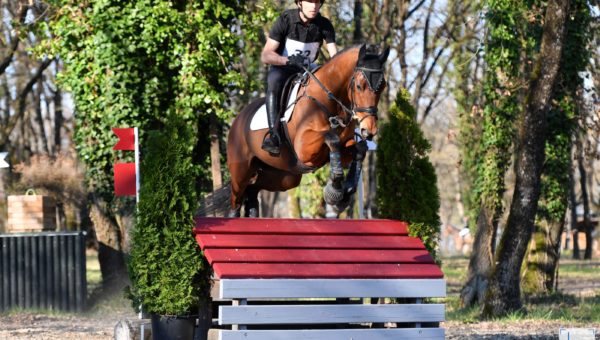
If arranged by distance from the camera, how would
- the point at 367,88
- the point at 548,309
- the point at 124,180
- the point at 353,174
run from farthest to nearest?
the point at 548,309 → the point at 124,180 → the point at 353,174 → the point at 367,88

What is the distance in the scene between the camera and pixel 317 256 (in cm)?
735

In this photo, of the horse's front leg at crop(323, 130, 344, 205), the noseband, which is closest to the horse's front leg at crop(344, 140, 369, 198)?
the horse's front leg at crop(323, 130, 344, 205)

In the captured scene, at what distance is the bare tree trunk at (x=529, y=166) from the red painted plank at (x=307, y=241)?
422cm

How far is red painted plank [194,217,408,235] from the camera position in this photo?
7340mm

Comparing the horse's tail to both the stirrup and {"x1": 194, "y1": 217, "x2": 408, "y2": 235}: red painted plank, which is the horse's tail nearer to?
the stirrup

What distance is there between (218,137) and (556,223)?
18.9 feet

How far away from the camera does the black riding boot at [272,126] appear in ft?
27.9

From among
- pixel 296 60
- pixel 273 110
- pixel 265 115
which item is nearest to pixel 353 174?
pixel 273 110

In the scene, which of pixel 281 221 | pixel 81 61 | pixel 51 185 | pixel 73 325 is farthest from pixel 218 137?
pixel 51 185

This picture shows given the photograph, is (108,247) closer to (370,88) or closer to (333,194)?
(333,194)

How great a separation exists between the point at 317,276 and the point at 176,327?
3.76ft

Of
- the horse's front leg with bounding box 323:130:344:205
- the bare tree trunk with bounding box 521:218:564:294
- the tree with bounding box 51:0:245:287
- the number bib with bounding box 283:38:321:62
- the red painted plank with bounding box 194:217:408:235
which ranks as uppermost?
the tree with bounding box 51:0:245:287

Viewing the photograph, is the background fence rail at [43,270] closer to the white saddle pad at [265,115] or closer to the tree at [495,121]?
the tree at [495,121]

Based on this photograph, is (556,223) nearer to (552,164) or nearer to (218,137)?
(552,164)
